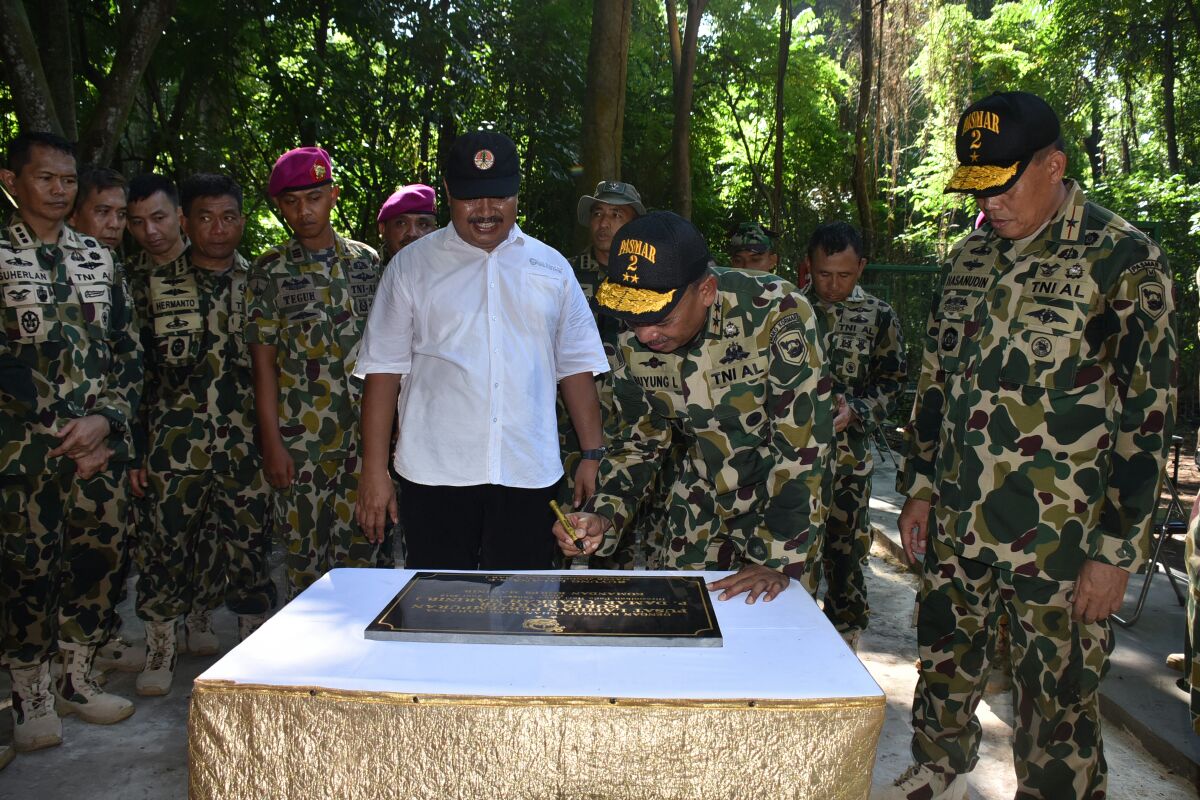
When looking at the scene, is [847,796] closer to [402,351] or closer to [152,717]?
[402,351]

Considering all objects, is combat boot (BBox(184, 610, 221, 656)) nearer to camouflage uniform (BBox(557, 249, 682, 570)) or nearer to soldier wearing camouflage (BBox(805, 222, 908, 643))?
camouflage uniform (BBox(557, 249, 682, 570))

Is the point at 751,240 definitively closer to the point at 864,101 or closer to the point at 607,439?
the point at 607,439

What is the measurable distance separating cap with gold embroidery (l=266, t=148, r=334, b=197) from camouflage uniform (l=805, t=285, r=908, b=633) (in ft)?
7.05

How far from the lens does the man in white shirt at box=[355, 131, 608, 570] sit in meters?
2.89

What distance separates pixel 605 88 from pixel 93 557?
4371 mm

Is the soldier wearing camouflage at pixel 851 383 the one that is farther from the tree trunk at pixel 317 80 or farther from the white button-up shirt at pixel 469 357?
the tree trunk at pixel 317 80

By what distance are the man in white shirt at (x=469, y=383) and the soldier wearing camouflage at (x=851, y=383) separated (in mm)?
1406

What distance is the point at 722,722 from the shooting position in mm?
1654

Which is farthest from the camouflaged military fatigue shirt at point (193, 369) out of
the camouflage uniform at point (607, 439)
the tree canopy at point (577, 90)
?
the tree canopy at point (577, 90)

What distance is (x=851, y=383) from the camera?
13.1ft

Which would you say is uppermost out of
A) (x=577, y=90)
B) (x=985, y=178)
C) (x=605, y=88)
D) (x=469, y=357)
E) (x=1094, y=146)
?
(x=1094, y=146)

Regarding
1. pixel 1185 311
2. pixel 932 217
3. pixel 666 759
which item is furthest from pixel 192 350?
pixel 932 217

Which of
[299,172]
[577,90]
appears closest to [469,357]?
[299,172]

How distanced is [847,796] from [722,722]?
0.94ft
